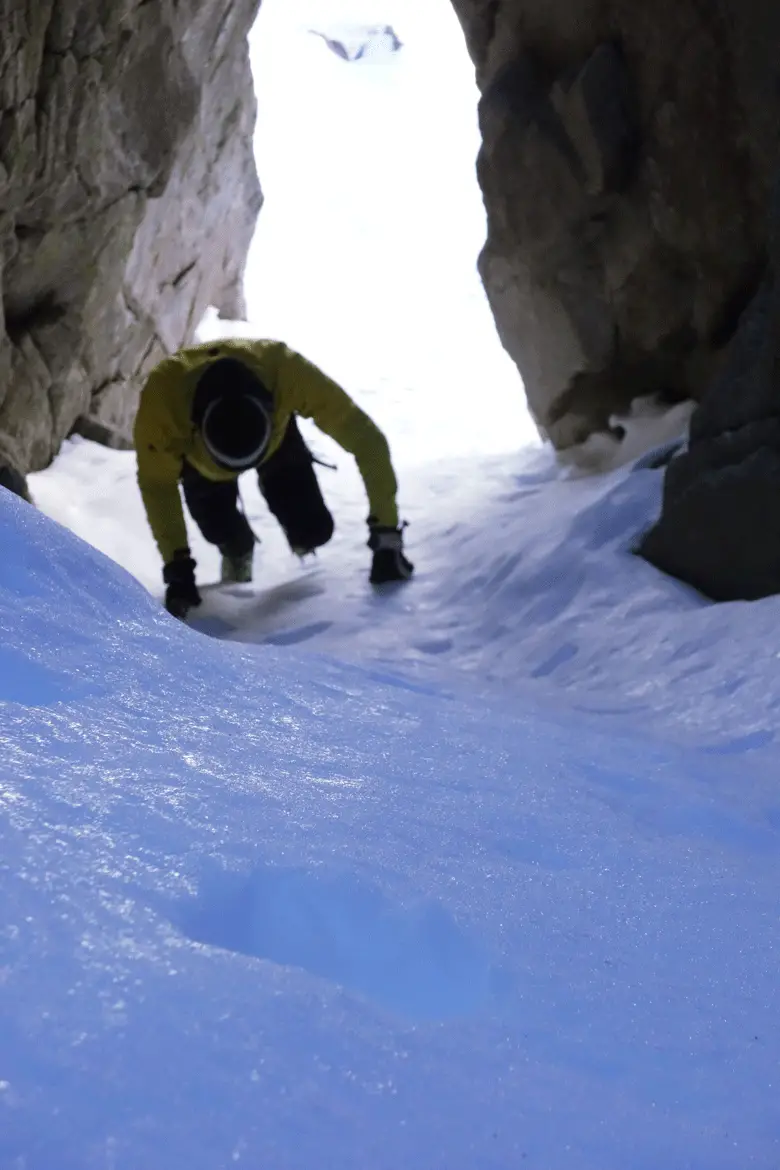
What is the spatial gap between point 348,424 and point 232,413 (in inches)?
22.9

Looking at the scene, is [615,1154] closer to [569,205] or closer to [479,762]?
[479,762]

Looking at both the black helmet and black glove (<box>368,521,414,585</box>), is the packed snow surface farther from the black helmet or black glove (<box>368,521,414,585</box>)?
the black helmet

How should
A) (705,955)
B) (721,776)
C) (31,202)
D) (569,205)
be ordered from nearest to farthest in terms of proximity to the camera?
(705,955) → (721,776) → (569,205) → (31,202)

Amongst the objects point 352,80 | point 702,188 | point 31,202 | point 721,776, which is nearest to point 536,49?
point 702,188

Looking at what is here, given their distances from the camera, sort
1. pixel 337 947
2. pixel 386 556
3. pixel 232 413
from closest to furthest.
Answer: pixel 337 947, pixel 232 413, pixel 386 556

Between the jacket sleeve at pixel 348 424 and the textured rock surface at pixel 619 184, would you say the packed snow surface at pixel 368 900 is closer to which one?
the jacket sleeve at pixel 348 424

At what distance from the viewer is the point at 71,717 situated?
3.73ft

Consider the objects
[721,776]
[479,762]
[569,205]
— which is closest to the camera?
[479,762]

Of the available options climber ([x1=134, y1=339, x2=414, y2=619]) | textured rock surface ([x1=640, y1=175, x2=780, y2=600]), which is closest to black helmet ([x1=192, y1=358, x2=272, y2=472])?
climber ([x1=134, y1=339, x2=414, y2=619])

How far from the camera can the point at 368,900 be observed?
2.86ft

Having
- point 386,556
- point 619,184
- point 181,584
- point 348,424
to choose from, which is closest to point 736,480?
point 386,556

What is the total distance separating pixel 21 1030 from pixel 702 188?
4387 mm

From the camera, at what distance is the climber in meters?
3.82

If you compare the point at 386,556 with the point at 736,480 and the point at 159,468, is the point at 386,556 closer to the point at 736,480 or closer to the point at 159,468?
the point at 159,468
